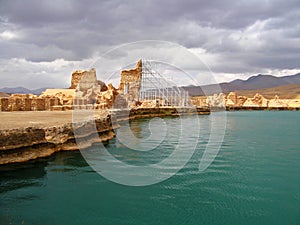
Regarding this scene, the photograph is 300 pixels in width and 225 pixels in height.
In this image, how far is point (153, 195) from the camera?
811cm

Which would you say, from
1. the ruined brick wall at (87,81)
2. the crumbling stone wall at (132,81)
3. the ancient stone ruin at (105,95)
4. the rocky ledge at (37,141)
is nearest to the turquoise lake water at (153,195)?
the rocky ledge at (37,141)

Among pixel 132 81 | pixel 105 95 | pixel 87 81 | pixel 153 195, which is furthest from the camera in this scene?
pixel 132 81

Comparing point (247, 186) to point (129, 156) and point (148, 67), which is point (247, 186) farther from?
point (148, 67)

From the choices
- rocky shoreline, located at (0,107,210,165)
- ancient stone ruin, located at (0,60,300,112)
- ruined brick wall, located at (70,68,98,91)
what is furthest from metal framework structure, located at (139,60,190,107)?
rocky shoreline, located at (0,107,210,165)

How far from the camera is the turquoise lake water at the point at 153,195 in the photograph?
6.71 metres

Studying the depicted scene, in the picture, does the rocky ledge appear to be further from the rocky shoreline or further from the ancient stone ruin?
the ancient stone ruin

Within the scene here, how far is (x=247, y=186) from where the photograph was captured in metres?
9.03

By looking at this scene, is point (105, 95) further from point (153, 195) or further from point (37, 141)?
point (153, 195)

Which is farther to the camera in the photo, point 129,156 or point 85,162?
point 129,156

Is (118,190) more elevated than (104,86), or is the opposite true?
(104,86)

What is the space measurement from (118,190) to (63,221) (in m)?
2.28

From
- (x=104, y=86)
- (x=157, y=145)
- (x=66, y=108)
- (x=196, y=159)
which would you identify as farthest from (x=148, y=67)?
(x=196, y=159)

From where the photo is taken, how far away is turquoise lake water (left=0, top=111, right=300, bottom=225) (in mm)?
6707

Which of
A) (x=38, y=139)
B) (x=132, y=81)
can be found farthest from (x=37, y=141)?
(x=132, y=81)
